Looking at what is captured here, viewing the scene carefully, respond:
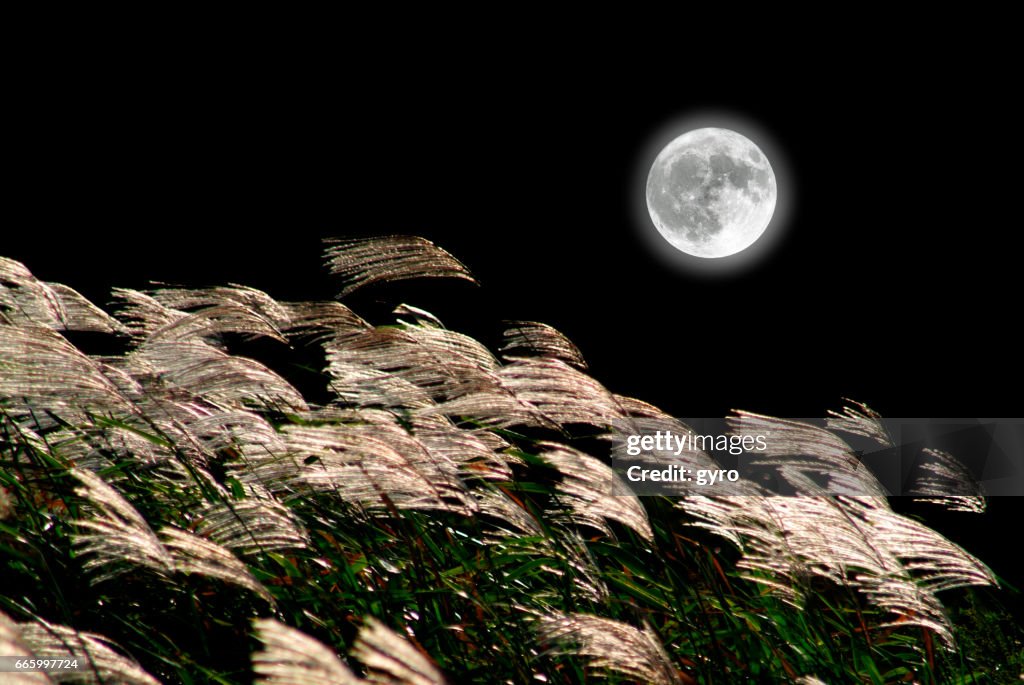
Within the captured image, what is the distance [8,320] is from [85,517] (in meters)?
0.85

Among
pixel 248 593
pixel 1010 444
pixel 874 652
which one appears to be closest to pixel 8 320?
pixel 248 593

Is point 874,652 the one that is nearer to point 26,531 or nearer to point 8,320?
point 26,531

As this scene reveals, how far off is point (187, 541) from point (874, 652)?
1.81 meters

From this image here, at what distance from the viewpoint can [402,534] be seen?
2291mm

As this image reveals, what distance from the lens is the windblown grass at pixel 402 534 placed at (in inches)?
77.0

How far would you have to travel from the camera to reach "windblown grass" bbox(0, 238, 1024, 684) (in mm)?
1955

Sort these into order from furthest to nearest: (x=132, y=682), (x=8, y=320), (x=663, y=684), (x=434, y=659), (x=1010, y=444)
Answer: (x=1010, y=444) < (x=8, y=320) < (x=434, y=659) < (x=663, y=684) < (x=132, y=682)

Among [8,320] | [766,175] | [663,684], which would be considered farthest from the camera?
[766,175]

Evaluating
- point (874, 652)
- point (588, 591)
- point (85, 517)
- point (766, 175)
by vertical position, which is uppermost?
point (766, 175)

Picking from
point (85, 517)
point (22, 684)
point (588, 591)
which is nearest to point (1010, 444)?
point (588, 591)

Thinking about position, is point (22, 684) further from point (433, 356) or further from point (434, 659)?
point (433, 356)

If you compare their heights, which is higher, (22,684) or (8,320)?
(8,320)

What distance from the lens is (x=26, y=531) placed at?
6.70 ft

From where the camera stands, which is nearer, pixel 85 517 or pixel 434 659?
pixel 434 659
